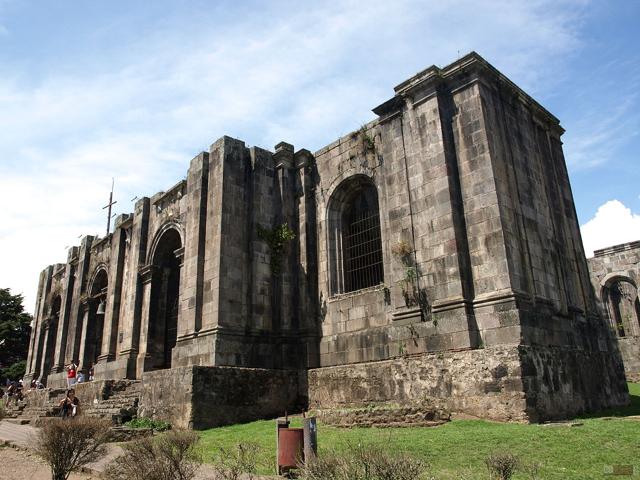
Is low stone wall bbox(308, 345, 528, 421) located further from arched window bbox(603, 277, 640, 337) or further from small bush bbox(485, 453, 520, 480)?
arched window bbox(603, 277, 640, 337)

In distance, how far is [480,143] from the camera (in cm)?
1221

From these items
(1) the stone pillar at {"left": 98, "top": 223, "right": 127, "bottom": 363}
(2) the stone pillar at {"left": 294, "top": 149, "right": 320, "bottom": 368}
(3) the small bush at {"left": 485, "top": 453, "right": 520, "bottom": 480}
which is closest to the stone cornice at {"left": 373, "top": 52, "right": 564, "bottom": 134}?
(2) the stone pillar at {"left": 294, "top": 149, "right": 320, "bottom": 368}

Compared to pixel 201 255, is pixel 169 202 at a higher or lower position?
higher

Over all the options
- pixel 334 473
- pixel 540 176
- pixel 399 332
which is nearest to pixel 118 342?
pixel 399 332

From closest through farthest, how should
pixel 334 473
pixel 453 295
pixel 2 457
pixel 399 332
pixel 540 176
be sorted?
pixel 334 473 < pixel 2 457 < pixel 453 295 < pixel 399 332 < pixel 540 176

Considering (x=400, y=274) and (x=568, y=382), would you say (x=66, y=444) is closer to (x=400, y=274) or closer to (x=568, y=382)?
(x=400, y=274)

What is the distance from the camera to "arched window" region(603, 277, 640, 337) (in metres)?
28.0

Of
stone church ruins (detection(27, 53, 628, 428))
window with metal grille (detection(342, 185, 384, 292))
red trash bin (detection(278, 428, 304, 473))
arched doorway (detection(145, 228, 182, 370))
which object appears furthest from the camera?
arched doorway (detection(145, 228, 182, 370))

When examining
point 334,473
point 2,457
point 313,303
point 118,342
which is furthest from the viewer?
point 118,342

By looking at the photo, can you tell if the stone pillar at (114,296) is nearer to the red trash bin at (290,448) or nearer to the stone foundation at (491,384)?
the stone foundation at (491,384)

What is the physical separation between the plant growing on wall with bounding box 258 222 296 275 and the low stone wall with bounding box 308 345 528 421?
150 inches

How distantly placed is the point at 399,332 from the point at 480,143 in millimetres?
4898

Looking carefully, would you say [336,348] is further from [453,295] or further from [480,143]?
[480,143]

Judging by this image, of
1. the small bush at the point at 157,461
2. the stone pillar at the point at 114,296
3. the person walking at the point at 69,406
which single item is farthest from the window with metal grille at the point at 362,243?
the stone pillar at the point at 114,296
